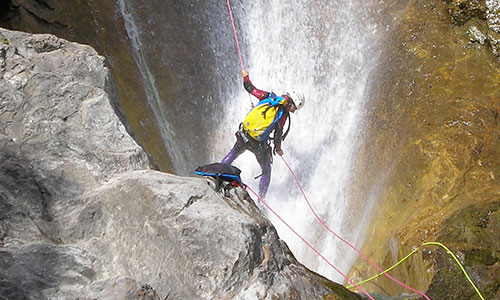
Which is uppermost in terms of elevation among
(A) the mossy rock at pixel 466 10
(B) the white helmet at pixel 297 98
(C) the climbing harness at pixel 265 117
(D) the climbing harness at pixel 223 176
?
(A) the mossy rock at pixel 466 10

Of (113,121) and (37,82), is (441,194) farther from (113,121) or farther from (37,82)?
(37,82)

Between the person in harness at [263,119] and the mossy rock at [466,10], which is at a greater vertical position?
the mossy rock at [466,10]

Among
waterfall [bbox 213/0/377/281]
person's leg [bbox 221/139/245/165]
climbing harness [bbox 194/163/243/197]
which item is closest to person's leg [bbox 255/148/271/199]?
person's leg [bbox 221/139/245/165]

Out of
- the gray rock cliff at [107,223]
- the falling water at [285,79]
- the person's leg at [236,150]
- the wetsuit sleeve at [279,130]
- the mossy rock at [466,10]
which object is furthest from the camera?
the falling water at [285,79]

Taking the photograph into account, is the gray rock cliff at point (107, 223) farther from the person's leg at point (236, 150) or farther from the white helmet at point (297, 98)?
the white helmet at point (297, 98)

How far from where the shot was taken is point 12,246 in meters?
3.76

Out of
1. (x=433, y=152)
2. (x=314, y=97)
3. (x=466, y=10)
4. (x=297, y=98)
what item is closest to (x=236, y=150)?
(x=297, y=98)

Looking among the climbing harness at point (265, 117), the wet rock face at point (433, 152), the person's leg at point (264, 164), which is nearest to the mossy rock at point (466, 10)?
the wet rock face at point (433, 152)

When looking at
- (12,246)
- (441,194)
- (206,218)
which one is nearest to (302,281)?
(206,218)

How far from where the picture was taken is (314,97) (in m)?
10.0

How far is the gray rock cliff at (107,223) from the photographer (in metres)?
3.80

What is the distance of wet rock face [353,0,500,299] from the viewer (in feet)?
18.6

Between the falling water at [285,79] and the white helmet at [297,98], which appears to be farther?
the falling water at [285,79]

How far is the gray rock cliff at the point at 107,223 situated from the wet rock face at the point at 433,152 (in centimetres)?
202
